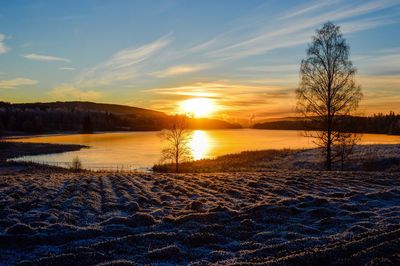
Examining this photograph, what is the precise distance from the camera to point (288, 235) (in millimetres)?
11055

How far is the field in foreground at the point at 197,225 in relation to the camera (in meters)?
9.27

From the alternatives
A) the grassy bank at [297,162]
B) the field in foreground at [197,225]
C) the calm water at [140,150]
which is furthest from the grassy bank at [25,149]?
the field in foreground at [197,225]

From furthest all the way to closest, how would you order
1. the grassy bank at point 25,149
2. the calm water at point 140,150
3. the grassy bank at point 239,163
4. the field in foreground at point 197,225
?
the grassy bank at point 25,149
the calm water at point 140,150
the grassy bank at point 239,163
the field in foreground at point 197,225

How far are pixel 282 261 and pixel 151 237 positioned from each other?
13.5ft

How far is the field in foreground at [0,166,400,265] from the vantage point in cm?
927

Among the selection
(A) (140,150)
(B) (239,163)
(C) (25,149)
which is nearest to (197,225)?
(B) (239,163)

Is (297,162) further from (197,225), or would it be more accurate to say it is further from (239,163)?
(197,225)

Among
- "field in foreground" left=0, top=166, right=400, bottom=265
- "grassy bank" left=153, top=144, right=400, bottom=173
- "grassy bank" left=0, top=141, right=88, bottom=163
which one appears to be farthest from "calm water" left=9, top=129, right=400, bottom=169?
"field in foreground" left=0, top=166, right=400, bottom=265

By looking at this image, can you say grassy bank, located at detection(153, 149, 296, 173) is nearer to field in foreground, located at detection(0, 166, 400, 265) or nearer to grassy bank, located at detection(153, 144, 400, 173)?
grassy bank, located at detection(153, 144, 400, 173)

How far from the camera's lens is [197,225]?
40.5 feet

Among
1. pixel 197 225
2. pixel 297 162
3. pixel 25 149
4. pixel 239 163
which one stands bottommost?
pixel 25 149

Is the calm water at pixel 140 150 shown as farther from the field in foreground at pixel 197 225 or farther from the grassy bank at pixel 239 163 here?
the field in foreground at pixel 197 225

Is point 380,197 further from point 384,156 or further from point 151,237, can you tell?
point 384,156

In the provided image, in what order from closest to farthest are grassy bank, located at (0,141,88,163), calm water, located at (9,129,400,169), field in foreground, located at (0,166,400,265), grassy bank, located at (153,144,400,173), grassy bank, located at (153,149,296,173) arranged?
1. field in foreground, located at (0,166,400,265)
2. grassy bank, located at (153,144,400,173)
3. grassy bank, located at (153,149,296,173)
4. calm water, located at (9,129,400,169)
5. grassy bank, located at (0,141,88,163)
